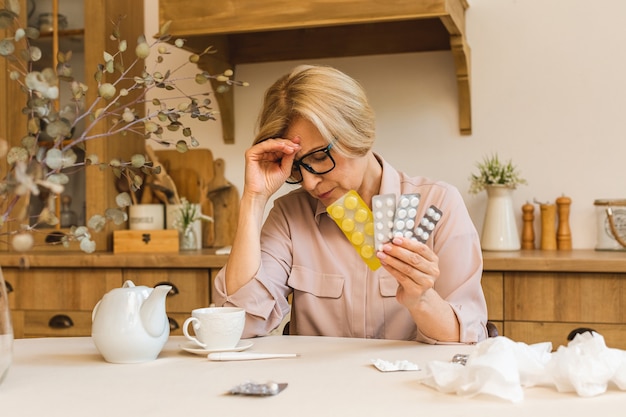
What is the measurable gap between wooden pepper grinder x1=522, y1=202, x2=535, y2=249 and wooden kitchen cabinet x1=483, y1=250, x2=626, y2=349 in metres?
0.36

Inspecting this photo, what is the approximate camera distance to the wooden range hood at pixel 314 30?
94.4 inches

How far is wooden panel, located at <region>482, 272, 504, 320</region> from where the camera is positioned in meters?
2.35

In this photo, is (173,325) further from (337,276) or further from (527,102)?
(527,102)

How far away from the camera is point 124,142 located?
3018 mm

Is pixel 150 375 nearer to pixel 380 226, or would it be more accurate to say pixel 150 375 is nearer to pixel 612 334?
pixel 380 226

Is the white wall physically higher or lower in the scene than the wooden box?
higher

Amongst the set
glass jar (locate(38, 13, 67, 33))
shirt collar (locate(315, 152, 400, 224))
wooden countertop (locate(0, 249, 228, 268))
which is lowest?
wooden countertop (locate(0, 249, 228, 268))

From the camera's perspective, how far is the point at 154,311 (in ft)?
4.24

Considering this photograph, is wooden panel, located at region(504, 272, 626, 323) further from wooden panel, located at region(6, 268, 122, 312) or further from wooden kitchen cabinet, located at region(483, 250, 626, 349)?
wooden panel, located at region(6, 268, 122, 312)

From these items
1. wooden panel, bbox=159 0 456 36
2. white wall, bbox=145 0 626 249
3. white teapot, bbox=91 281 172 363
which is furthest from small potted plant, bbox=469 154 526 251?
white teapot, bbox=91 281 172 363

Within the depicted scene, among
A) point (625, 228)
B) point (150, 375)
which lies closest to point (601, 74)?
point (625, 228)

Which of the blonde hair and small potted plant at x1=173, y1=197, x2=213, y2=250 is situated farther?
small potted plant at x1=173, y1=197, x2=213, y2=250

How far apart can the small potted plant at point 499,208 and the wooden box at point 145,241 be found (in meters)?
1.12

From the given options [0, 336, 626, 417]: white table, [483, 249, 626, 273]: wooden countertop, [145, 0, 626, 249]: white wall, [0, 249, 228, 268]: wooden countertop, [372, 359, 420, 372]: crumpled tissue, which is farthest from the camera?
[145, 0, 626, 249]: white wall
